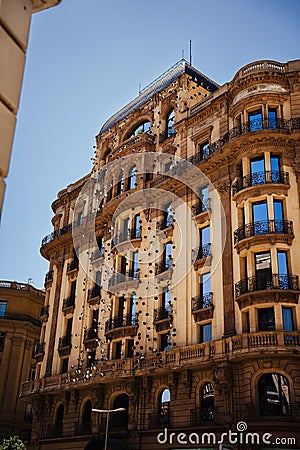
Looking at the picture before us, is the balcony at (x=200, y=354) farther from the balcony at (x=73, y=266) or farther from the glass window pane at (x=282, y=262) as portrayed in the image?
the balcony at (x=73, y=266)

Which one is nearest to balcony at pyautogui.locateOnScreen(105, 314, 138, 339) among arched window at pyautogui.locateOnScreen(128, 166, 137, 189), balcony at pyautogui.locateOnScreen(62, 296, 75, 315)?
balcony at pyautogui.locateOnScreen(62, 296, 75, 315)

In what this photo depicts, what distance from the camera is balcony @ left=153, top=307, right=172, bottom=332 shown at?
30.9m

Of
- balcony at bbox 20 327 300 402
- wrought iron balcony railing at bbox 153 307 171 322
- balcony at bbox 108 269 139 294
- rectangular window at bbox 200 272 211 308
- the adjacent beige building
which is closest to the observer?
the adjacent beige building

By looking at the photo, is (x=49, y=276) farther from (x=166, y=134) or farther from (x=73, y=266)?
(x=166, y=134)

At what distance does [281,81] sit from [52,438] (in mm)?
27625

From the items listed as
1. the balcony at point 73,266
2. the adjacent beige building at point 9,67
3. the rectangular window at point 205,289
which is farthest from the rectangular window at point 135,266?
the adjacent beige building at point 9,67

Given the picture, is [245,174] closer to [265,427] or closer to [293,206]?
[293,206]

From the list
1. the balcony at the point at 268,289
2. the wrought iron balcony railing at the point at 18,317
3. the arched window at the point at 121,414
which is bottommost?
the arched window at the point at 121,414

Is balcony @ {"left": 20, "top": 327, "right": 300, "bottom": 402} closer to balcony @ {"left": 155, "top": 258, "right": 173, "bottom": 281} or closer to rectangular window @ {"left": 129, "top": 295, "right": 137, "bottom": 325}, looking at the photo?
rectangular window @ {"left": 129, "top": 295, "right": 137, "bottom": 325}

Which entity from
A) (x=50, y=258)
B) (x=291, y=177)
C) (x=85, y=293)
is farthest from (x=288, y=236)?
(x=50, y=258)

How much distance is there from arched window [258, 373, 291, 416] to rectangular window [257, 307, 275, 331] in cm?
223

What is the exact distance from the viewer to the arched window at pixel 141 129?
40.5m

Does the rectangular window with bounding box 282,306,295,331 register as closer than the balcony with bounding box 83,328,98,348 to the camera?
Yes

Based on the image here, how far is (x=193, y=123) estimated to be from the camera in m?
35.7
